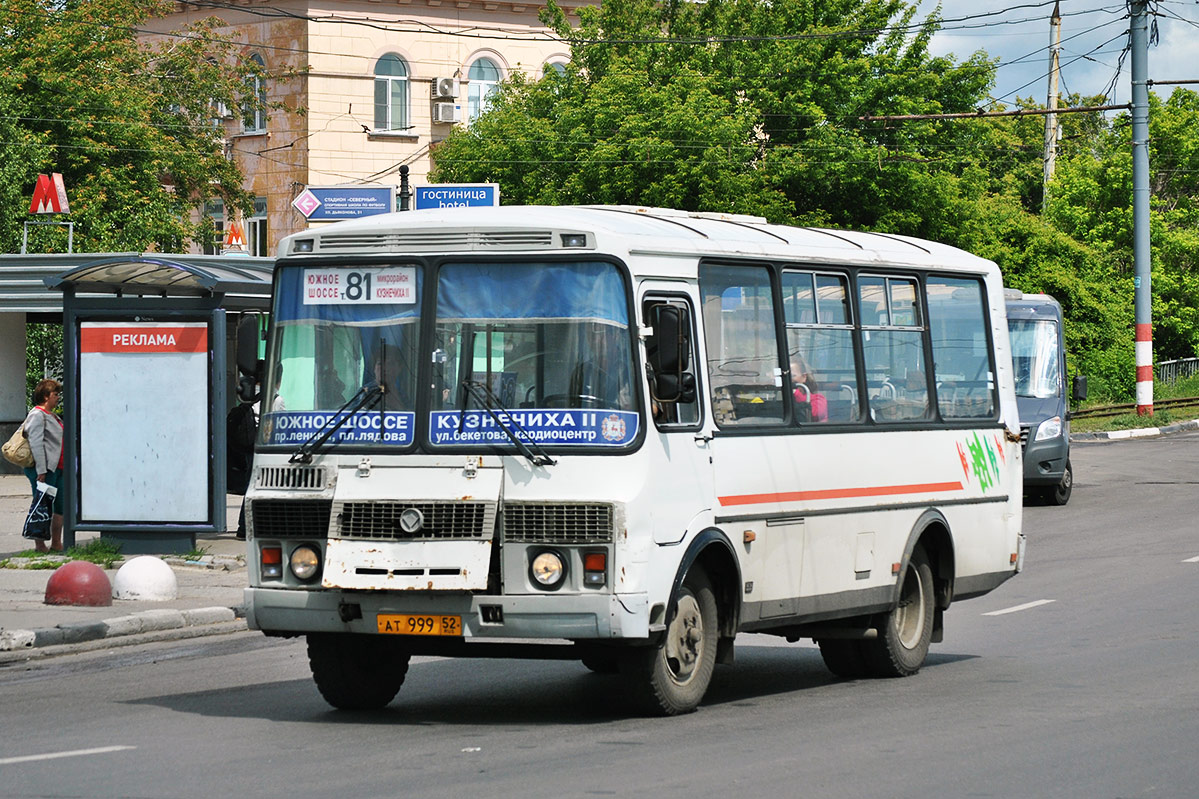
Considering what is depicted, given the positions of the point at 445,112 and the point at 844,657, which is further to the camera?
the point at 445,112

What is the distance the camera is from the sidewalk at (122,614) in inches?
532

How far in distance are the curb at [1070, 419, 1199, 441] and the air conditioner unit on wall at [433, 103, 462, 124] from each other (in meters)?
22.0

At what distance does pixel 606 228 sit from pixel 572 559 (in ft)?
5.61

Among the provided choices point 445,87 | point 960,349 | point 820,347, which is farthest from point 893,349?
point 445,87

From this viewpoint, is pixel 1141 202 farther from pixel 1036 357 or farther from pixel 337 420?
pixel 337 420

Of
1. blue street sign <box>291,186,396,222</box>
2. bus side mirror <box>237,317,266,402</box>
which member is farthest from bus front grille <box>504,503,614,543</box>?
blue street sign <box>291,186,396,222</box>

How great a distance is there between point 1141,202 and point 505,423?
33.5 metres

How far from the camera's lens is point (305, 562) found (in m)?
9.77

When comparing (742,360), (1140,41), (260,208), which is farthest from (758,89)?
(742,360)

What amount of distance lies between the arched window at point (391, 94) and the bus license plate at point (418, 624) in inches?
1806

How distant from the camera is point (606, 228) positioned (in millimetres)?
9742

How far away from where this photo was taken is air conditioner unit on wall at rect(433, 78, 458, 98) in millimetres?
53812

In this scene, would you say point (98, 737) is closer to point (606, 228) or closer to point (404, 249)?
point (404, 249)

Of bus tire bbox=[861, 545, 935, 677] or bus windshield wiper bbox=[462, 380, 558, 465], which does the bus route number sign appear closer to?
bus windshield wiper bbox=[462, 380, 558, 465]
